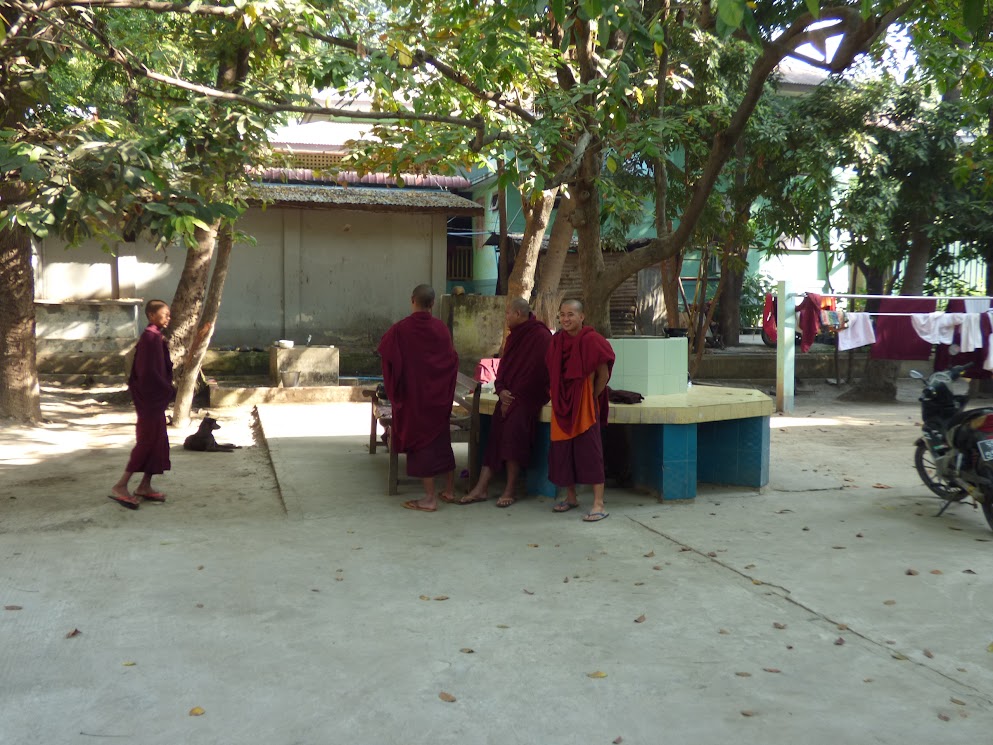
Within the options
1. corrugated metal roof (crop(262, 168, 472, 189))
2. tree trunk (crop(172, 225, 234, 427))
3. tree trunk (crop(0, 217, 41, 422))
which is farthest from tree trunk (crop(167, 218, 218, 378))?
corrugated metal roof (crop(262, 168, 472, 189))

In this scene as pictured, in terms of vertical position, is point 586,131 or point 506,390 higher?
point 586,131

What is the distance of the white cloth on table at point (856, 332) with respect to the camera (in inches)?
502

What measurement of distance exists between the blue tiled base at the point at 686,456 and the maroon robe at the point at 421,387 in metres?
0.83

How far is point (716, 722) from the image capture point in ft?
11.4

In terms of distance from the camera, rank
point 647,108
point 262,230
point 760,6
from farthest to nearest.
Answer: point 262,230 < point 647,108 < point 760,6

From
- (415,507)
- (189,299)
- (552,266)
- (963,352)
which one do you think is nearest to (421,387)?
(415,507)

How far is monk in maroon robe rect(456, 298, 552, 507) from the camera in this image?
23.3 ft

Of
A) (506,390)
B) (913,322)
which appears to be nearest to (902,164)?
(913,322)

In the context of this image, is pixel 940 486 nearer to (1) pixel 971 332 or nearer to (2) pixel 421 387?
(2) pixel 421 387

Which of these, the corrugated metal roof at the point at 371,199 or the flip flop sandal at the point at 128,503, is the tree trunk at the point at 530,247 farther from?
the flip flop sandal at the point at 128,503

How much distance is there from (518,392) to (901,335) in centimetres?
799

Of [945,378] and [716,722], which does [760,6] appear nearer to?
[945,378]

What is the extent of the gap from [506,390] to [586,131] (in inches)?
83.9

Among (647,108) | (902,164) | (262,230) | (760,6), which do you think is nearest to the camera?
(760,6)
